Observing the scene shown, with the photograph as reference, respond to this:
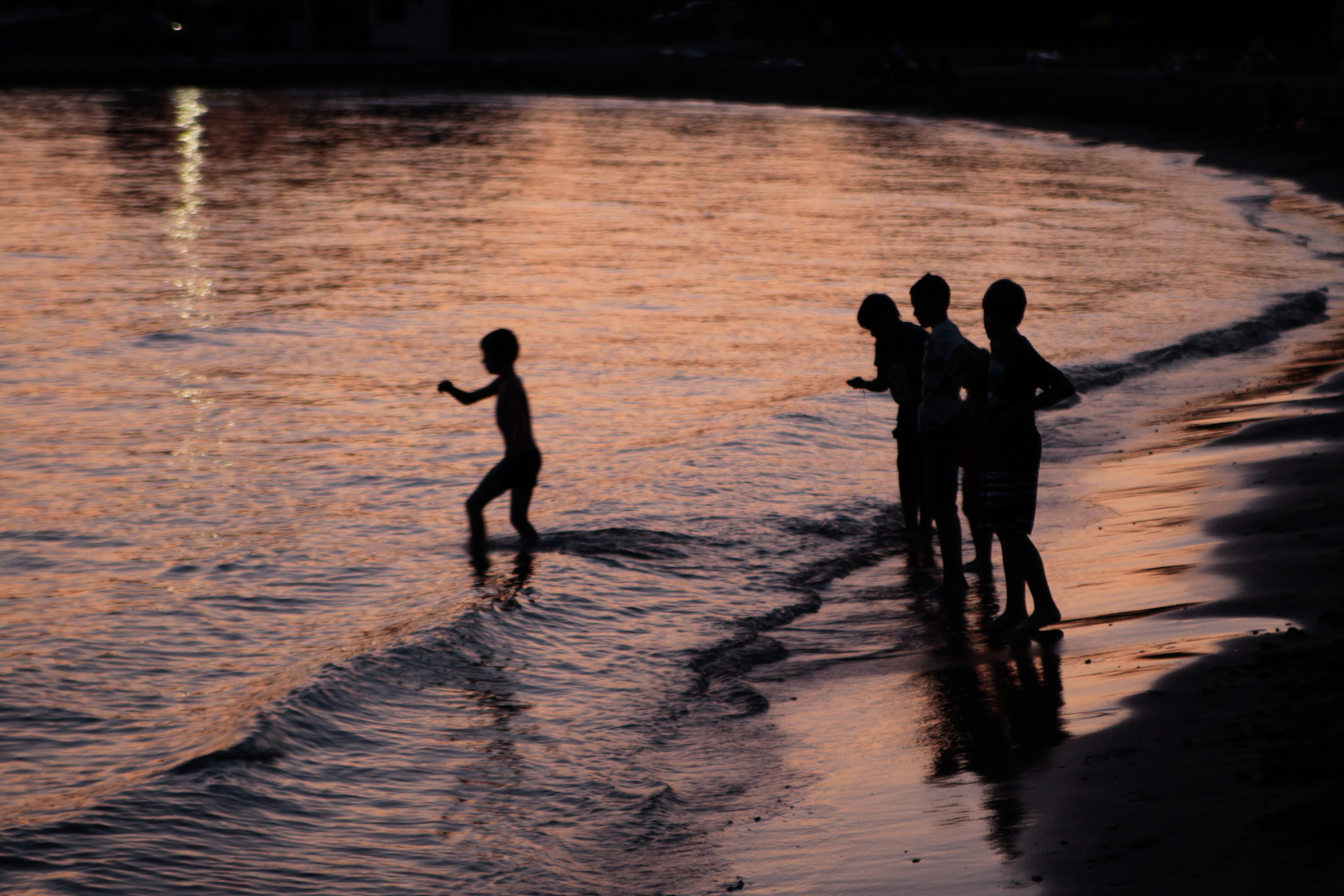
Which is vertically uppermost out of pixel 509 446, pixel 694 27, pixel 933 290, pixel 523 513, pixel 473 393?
pixel 694 27

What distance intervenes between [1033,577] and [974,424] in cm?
80

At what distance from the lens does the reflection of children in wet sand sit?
6.38 meters

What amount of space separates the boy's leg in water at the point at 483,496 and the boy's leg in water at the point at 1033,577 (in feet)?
10.7

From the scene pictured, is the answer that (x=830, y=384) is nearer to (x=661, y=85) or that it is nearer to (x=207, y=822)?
(x=207, y=822)

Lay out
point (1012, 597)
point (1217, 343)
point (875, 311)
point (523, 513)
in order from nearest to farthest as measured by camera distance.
A: 1. point (1012, 597)
2. point (875, 311)
3. point (523, 513)
4. point (1217, 343)

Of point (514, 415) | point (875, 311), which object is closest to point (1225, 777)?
point (875, 311)

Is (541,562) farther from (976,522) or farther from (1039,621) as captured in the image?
(1039,621)

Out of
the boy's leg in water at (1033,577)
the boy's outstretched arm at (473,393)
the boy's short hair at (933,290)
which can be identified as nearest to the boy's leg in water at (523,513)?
the boy's outstretched arm at (473,393)

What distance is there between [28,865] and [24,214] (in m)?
23.7

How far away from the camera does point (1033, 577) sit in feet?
22.1

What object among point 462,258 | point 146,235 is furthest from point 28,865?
point 146,235

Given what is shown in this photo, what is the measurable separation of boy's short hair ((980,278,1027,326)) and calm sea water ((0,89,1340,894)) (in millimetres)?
1565

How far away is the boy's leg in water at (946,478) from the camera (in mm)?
7625

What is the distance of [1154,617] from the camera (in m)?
6.79
